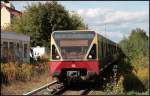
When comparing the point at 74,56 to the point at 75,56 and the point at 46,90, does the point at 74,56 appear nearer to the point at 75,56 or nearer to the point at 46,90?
the point at 75,56

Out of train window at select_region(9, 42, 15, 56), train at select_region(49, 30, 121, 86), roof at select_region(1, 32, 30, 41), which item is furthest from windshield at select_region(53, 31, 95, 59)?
train window at select_region(9, 42, 15, 56)

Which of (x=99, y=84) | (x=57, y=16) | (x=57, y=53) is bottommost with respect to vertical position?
(x=99, y=84)

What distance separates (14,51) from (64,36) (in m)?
12.2

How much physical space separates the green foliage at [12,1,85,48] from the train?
22.7 m

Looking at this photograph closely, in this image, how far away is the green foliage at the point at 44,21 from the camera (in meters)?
44.9

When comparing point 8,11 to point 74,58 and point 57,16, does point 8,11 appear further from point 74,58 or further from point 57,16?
point 74,58

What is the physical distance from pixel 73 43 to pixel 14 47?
12706 mm

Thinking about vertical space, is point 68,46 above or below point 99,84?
above

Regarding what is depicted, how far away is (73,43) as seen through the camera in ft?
70.7

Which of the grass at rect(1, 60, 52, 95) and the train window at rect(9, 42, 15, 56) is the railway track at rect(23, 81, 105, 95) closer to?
the grass at rect(1, 60, 52, 95)

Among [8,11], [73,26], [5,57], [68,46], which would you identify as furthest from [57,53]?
[8,11]

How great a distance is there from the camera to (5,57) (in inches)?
1193

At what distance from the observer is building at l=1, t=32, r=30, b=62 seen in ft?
101

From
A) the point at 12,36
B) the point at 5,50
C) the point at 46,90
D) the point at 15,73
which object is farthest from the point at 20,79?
the point at 12,36
